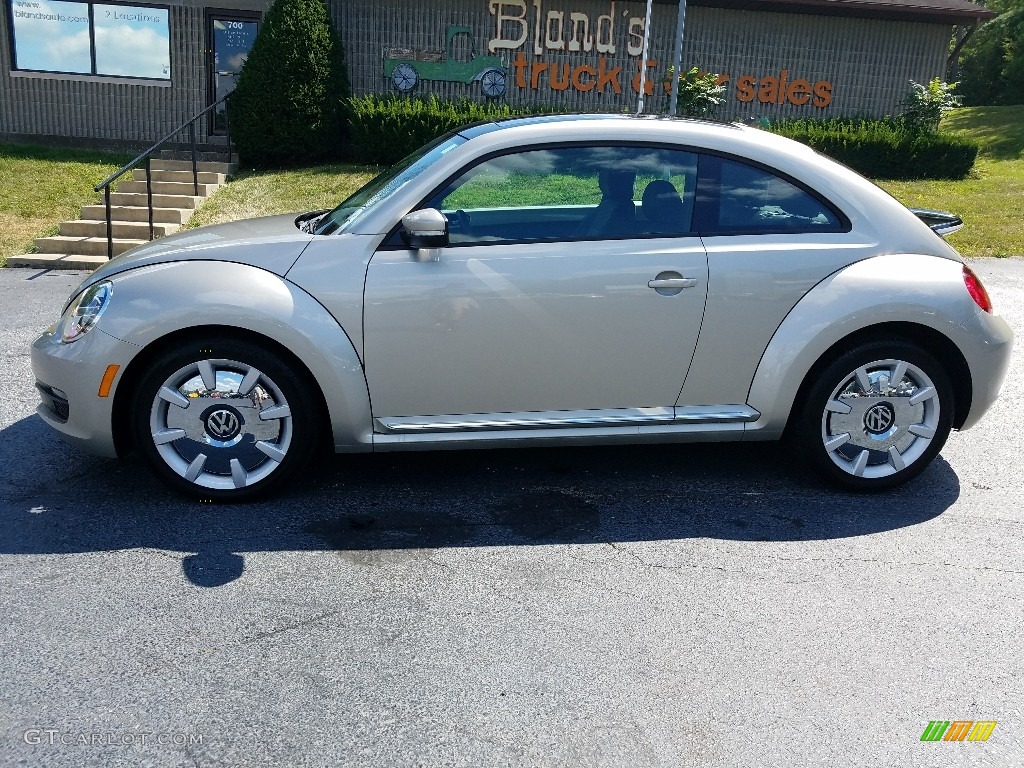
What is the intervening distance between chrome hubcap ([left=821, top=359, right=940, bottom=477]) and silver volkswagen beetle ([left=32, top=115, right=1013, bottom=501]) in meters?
0.01

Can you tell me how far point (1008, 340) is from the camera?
4.67 metres

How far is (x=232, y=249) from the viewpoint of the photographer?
14.3 feet

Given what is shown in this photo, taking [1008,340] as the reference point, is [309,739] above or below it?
below

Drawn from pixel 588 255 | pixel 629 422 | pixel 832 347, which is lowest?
pixel 629 422

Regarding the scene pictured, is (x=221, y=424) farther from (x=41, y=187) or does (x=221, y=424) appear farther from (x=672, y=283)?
(x=41, y=187)

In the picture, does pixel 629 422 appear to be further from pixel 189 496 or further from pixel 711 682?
pixel 189 496

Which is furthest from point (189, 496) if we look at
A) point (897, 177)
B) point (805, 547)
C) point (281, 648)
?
point (897, 177)

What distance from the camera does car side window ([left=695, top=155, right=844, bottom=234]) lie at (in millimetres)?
4453

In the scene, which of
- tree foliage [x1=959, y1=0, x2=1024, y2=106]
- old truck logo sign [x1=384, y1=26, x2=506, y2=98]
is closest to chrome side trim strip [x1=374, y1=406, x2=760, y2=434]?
old truck logo sign [x1=384, y1=26, x2=506, y2=98]

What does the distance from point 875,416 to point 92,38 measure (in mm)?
16074

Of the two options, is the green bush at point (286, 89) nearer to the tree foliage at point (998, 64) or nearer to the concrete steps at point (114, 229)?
the concrete steps at point (114, 229)

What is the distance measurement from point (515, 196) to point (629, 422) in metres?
1.19

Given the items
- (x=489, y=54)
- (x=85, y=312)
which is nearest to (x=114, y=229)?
(x=489, y=54)

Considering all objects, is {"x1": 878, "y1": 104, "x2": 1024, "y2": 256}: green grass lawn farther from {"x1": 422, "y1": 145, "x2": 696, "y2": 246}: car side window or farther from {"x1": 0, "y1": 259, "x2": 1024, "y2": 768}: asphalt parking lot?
{"x1": 422, "y1": 145, "x2": 696, "y2": 246}: car side window
